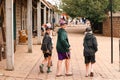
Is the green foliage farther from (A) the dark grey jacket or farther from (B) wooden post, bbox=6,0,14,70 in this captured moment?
(A) the dark grey jacket

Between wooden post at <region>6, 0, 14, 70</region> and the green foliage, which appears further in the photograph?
the green foliage

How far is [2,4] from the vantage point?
1585 cm

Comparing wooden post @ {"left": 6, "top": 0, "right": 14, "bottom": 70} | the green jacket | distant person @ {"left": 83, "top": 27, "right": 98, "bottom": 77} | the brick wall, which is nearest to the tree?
the brick wall

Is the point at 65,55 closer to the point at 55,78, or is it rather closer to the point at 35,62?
the point at 55,78

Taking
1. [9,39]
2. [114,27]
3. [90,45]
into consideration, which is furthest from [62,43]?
[114,27]

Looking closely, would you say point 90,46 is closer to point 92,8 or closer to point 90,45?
point 90,45

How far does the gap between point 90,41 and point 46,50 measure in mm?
1391

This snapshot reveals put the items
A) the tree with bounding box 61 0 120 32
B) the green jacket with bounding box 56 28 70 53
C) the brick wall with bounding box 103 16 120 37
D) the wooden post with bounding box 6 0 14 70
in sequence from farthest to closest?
the tree with bounding box 61 0 120 32, the brick wall with bounding box 103 16 120 37, the wooden post with bounding box 6 0 14 70, the green jacket with bounding box 56 28 70 53

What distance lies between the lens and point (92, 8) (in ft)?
114

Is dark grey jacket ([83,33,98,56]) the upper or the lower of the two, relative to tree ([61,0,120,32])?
lower

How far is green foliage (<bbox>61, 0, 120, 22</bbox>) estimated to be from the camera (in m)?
34.8

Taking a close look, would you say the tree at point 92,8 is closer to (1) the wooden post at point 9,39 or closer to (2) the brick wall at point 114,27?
(2) the brick wall at point 114,27

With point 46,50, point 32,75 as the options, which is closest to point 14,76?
point 32,75

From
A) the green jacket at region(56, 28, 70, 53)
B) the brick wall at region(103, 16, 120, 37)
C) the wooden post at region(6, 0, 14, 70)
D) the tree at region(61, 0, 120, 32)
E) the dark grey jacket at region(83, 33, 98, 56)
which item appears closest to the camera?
the green jacket at region(56, 28, 70, 53)
